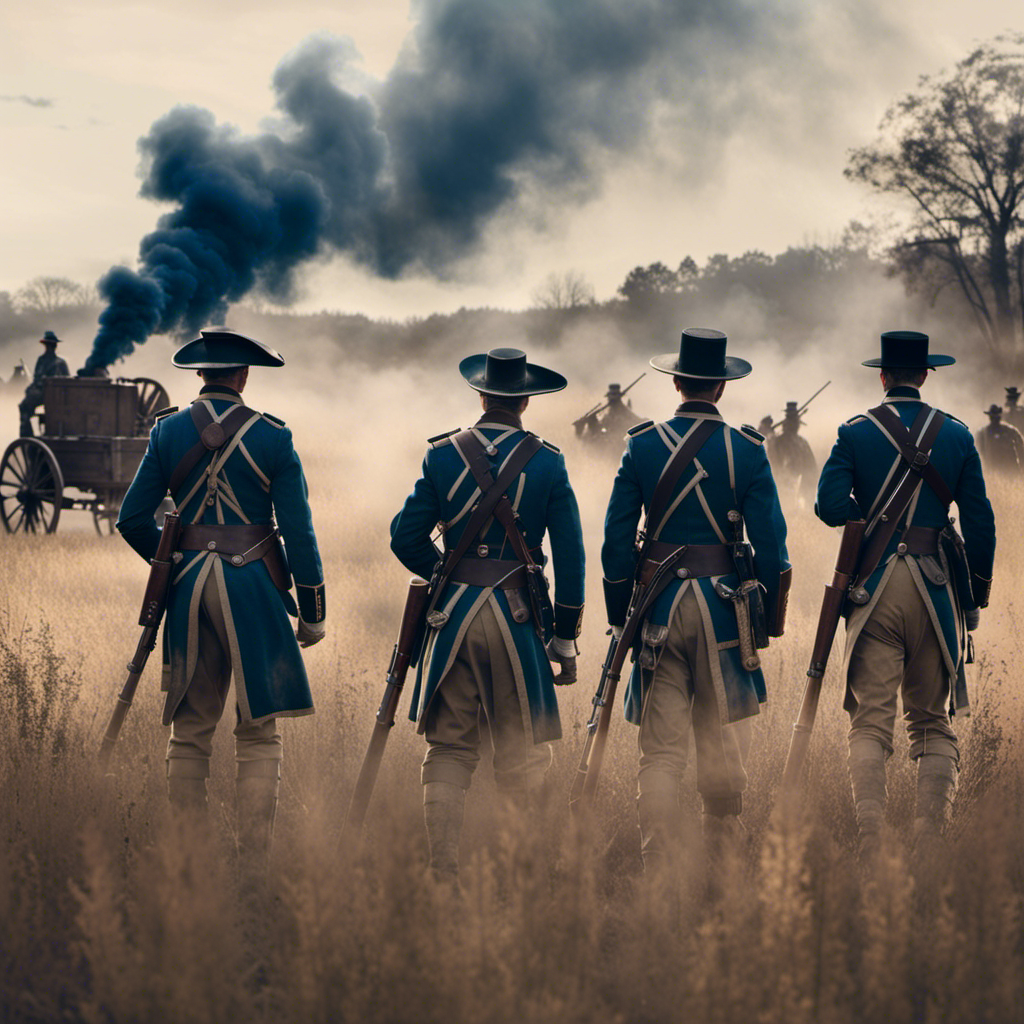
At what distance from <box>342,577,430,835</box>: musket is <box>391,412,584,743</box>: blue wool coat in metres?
0.06

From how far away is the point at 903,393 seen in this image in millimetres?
4184

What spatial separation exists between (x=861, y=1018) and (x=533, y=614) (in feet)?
5.38

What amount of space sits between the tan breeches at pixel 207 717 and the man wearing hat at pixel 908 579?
7.17ft

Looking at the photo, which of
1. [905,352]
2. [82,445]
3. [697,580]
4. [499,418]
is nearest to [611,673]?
[697,580]

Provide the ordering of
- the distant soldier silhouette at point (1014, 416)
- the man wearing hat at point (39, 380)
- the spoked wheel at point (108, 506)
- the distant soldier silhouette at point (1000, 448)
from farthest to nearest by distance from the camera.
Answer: the distant soldier silhouette at point (1014, 416) → the distant soldier silhouette at point (1000, 448) → the man wearing hat at point (39, 380) → the spoked wheel at point (108, 506)

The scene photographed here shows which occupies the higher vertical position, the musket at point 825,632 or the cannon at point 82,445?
the cannon at point 82,445

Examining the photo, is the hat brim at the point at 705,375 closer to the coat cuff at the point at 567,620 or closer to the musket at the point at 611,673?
the musket at the point at 611,673

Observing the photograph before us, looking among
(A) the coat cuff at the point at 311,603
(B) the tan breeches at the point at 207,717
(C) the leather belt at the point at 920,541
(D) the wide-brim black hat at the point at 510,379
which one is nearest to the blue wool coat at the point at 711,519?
(D) the wide-brim black hat at the point at 510,379

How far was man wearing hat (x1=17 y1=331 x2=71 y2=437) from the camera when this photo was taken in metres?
12.3

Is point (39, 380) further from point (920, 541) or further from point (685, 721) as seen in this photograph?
point (920, 541)

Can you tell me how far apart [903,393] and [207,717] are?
285cm

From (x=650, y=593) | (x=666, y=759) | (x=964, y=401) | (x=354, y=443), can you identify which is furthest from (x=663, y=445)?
(x=964, y=401)

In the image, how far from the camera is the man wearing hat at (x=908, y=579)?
159 inches

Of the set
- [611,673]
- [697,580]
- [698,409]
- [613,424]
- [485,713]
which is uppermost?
[613,424]
